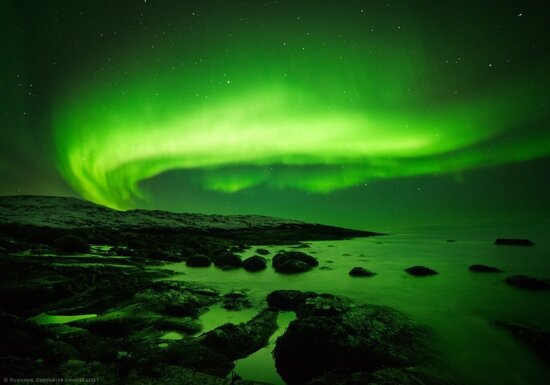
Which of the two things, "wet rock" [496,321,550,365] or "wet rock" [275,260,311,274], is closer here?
"wet rock" [496,321,550,365]

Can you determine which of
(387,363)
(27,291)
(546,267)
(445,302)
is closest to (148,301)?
(27,291)

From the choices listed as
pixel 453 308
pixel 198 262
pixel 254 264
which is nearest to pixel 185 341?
pixel 453 308

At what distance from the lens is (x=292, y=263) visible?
361 inches

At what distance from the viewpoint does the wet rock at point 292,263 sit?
902 centimetres

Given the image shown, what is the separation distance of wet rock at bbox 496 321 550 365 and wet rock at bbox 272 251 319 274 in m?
5.76

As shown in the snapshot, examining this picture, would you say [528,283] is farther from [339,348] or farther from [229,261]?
[229,261]

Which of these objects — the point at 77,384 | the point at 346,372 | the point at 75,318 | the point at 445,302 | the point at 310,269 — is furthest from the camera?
the point at 310,269

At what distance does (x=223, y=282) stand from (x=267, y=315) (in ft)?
10.9

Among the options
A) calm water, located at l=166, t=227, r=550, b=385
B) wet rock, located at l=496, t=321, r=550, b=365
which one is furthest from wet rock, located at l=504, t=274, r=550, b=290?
wet rock, located at l=496, t=321, r=550, b=365

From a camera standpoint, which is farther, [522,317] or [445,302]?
[445,302]

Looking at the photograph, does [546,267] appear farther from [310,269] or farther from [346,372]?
[346,372]

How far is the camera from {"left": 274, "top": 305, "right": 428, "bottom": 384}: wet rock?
275 cm

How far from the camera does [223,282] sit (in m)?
7.27

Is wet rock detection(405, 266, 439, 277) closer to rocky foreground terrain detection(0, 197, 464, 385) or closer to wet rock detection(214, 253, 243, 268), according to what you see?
rocky foreground terrain detection(0, 197, 464, 385)
